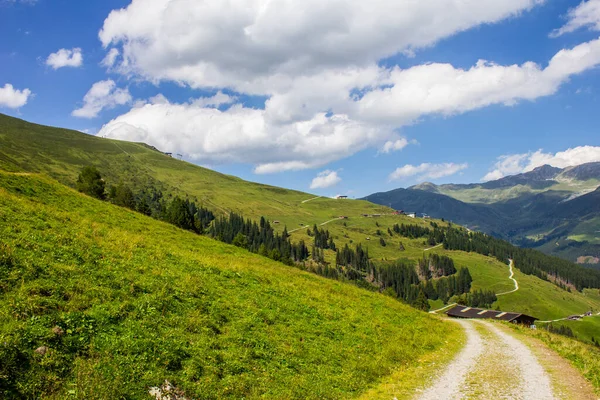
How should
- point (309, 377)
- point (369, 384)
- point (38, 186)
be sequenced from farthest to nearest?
point (38, 186) → point (369, 384) → point (309, 377)

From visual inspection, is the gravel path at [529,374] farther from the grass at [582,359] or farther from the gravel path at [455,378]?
the gravel path at [455,378]

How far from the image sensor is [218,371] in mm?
14633

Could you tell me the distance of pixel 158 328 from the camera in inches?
628

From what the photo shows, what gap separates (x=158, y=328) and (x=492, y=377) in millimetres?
17926

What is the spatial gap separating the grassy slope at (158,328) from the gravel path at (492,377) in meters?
2.95

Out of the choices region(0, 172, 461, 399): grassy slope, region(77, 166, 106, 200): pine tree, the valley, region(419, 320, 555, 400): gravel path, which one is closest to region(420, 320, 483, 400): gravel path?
region(419, 320, 555, 400): gravel path

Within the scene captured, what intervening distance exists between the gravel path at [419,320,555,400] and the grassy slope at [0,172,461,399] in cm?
295

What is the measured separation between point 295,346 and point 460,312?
128 meters

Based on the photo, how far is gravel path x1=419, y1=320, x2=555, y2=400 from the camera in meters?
17.3

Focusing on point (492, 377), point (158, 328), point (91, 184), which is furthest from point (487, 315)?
point (158, 328)

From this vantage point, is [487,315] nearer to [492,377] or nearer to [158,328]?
[492,377]

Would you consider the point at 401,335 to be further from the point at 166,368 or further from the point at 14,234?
the point at 14,234

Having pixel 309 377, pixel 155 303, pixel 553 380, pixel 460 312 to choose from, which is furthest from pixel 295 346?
pixel 460 312

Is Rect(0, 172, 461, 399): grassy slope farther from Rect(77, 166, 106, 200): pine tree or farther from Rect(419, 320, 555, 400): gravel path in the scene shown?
Rect(77, 166, 106, 200): pine tree
